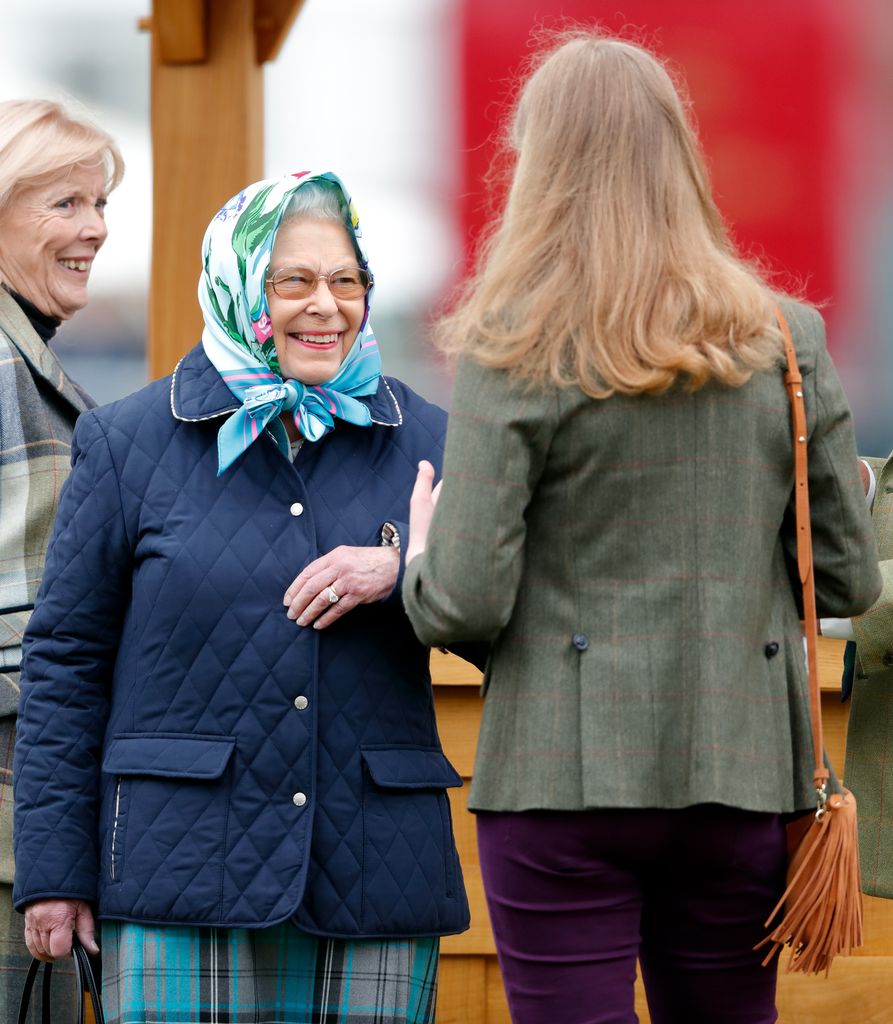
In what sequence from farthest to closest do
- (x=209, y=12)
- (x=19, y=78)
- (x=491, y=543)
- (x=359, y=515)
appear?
(x=19, y=78), (x=209, y=12), (x=359, y=515), (x=491, y=543)

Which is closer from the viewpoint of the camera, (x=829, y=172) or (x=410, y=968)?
(x=410, y=968)

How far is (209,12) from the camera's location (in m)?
4.07

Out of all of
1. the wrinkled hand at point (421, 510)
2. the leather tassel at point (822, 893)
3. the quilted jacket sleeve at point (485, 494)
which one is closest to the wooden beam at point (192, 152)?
the wrinkled hand at point (421, 510)

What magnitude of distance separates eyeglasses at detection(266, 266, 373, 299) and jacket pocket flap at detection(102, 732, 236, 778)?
684 millimetres

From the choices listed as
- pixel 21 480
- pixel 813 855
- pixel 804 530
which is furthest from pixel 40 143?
pixel 813 855

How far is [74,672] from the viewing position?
7.43 feet

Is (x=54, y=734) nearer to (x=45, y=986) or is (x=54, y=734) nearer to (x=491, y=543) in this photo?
(x=45, y=986)

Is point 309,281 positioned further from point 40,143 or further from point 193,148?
point 193,148

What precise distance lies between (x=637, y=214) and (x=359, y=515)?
0.69 metres

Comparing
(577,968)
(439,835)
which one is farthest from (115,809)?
(577,968)

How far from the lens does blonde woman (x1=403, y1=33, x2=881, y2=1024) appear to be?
179 centimetres

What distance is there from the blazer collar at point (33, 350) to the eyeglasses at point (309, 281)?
0.60 m

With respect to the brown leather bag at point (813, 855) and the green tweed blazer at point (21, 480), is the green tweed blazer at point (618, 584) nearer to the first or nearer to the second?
the brown leather bag at point (813, 855)

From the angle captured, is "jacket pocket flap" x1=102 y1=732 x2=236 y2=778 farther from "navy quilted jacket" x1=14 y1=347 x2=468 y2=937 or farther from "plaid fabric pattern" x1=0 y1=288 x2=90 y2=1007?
"plaid fabric pattern" x1=0 y1=288 x2=90 y2=1007
